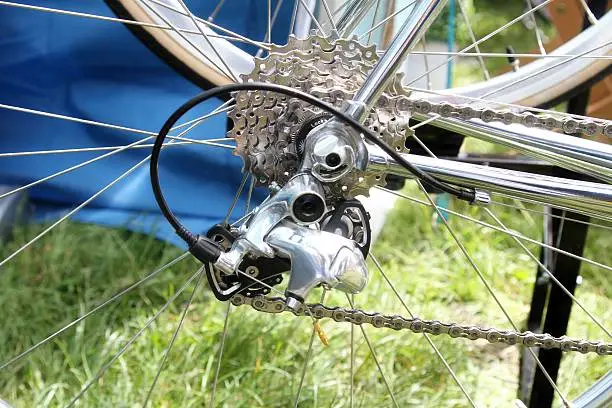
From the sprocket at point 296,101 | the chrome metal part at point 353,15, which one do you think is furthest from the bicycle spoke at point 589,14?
the sprocket at point 296,101

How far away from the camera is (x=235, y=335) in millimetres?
1327

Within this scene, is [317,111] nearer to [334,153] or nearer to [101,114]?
[334,153]

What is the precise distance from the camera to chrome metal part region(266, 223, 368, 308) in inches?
28.4

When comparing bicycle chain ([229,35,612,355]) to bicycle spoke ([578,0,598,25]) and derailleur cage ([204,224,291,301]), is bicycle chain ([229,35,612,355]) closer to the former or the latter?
derailleur cage ([204,224,291,301])

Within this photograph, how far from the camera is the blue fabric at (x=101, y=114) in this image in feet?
5.45

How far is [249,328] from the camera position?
4.39ft

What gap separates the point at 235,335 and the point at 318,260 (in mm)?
640

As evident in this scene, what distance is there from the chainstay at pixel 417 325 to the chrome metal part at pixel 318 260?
0.27 ft

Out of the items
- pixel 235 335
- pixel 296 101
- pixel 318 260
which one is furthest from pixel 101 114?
pixel 318 260

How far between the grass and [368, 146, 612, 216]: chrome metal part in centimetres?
55

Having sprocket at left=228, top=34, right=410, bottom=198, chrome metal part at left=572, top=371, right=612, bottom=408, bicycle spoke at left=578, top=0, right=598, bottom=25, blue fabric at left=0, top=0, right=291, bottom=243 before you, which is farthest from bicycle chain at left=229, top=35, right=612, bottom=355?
blue fabric at left=0, top=0, right=291, bottom=243

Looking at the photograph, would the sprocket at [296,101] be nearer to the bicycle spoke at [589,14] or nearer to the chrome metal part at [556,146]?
the chrome metal part at [556,146]

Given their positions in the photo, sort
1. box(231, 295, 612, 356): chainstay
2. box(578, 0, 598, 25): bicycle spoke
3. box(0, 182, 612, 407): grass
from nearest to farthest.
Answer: box(231, 295, 612, 356): chainstay, box(578, 0, 598, 25): bicycle spoke, box(0, 182, 612, 407): grass

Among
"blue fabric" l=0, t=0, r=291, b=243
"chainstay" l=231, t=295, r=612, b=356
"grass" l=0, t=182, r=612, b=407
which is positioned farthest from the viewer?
"blue fabric" l=0, t=0, r=291, b=243
